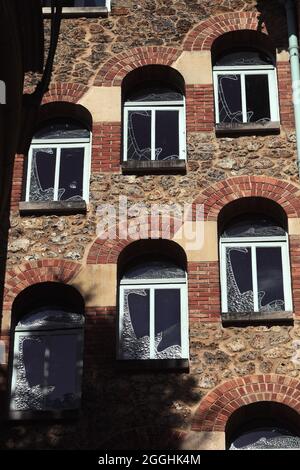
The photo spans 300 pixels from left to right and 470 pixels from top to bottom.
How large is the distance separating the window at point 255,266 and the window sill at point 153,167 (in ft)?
3.92

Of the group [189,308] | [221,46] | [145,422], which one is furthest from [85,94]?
[145,422]

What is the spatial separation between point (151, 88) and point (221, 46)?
56.2 inches

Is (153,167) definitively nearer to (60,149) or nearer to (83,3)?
(60,149)

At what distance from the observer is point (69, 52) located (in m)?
18.5

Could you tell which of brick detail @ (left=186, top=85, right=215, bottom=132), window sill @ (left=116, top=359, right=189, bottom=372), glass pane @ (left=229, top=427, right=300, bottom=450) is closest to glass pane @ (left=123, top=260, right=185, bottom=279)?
window sill @ (left=116, top=359, right=189, bottom=372)

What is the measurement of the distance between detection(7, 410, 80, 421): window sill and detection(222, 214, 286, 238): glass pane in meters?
3.75

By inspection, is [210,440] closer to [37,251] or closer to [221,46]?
[37,251]

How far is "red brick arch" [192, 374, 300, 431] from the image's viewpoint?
14.6 metres

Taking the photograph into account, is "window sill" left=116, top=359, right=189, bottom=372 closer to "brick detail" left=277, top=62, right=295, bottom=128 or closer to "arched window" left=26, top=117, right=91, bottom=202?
"arched window" left=26, top=117, right=91, bottom=202

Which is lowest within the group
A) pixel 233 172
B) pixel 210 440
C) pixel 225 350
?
pixel 210 440

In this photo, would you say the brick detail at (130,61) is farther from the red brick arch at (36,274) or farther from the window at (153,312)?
the red brick arch at (36,274)

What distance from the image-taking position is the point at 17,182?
1717 centimetres

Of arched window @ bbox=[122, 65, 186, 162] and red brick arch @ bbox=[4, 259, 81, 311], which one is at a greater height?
arched window @ bbox=[122, 65, 186, 162]

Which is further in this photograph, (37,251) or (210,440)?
(37,251)
